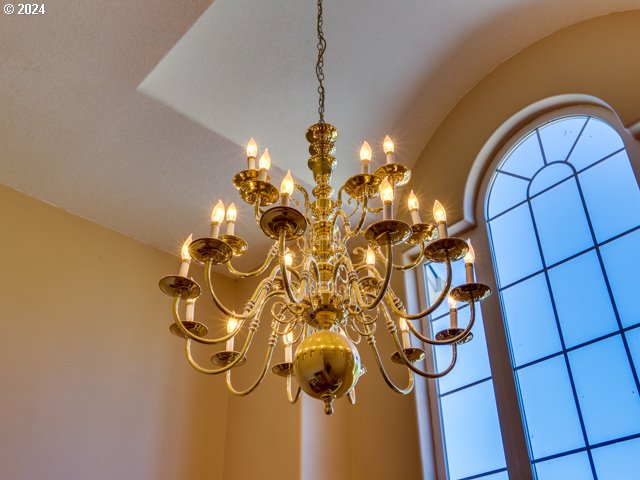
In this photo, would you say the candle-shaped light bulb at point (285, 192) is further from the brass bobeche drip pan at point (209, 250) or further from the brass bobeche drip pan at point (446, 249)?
the brass bobeche drip pan at point (446, 249)

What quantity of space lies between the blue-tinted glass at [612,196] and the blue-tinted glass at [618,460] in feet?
2.84

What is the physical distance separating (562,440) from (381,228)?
1.46 metres

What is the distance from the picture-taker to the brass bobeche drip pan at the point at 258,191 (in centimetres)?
196

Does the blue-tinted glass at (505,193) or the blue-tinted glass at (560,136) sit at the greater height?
the blue-tinted glass at (560,136)

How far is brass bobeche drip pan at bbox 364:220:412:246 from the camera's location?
5.63 ft

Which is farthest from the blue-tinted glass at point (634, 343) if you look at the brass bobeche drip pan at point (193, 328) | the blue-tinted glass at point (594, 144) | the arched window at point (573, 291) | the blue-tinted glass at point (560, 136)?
the brass bobeche drip pan at point (193, 328)

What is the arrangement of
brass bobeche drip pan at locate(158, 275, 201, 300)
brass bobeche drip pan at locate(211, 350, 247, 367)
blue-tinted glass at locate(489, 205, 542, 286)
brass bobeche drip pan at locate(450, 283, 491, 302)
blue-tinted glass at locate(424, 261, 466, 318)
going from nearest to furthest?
brass bobeche drip pan at locate(158, 275, 201, 300), brass bobeche drip pan at locate(450, 283, 491, 302), brass bobeche drip pan at locate(211, 350, 247, 367), blue-tinted glass at locate(489, 205, 542, 286), blue-tinted glass at locate(424, 261, 466, 318)

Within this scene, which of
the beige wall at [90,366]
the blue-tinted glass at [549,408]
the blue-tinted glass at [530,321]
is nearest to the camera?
the blue-tinted glass at [549,408]

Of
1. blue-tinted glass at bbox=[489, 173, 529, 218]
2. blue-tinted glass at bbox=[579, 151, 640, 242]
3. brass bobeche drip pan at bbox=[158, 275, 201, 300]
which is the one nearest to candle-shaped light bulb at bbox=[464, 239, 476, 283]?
brass bobeche drip pan at bbox=[158, 275, 201, 300]

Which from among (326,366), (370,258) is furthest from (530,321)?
→ (326,366)

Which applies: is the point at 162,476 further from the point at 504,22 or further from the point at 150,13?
the point at 504,22

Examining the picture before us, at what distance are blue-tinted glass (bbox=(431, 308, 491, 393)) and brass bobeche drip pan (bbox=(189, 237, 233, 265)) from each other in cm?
171

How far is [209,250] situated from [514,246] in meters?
1.87

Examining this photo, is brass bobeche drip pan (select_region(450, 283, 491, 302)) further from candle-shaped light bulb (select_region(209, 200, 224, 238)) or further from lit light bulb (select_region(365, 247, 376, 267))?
candle-shaped light bulb (select_region(209, 200, 224, 238))
